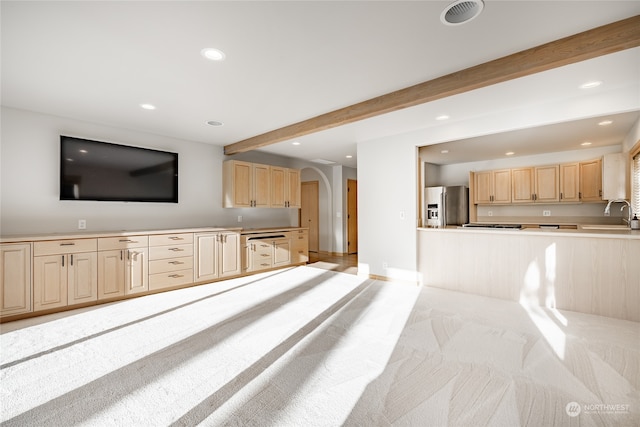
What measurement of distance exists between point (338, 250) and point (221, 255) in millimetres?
3561

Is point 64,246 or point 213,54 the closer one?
point 213,54

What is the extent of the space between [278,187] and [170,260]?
8.00ft

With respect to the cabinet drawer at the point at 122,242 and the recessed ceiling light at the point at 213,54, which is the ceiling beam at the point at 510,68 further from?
the cabinet drawer at the point at 122,242

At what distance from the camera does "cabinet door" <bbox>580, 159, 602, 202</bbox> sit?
16.2 ft

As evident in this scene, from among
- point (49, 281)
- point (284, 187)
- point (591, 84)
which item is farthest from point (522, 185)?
point (49, 281)

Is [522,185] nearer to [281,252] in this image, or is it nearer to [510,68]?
[510,68]

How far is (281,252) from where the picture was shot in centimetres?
580

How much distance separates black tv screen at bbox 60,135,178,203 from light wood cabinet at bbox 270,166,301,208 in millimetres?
1781

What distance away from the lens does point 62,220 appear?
3.76m

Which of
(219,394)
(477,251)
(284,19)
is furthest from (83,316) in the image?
(477,251)

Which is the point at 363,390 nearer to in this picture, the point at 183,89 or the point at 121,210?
the point at 183,89

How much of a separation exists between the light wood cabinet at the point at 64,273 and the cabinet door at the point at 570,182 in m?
7.33

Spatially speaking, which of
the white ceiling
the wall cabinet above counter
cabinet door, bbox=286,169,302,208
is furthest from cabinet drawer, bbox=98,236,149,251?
the wall cabinet above counter

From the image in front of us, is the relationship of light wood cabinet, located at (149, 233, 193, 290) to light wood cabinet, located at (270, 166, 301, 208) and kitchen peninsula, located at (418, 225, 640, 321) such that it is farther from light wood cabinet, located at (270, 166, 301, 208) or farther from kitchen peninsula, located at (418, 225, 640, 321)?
kitchen peninsula, located at (418, 225, 640, 321)
